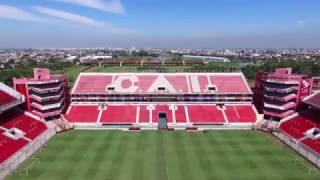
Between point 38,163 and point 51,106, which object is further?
point 51,106

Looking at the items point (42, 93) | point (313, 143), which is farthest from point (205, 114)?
point (42, 93)

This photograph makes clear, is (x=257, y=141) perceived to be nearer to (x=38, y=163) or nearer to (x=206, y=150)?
(x=206, y=150)

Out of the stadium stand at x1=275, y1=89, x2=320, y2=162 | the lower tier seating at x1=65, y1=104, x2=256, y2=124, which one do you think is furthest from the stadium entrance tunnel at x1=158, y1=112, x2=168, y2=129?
the stadium stand at x1=275, y1=89, x2=320, y2=162

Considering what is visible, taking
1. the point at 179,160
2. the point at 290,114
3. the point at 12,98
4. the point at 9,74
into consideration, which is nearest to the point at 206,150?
the point at 179,160

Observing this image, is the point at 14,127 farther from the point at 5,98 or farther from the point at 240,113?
the point at 240,113

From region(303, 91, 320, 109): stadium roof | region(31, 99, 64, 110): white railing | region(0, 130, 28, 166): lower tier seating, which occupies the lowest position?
region(0, 130, 28, 166): lower tier seating

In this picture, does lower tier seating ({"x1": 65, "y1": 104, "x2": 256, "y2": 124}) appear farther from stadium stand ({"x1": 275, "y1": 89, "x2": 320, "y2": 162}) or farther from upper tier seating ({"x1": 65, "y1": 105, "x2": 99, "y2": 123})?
stadium stand ({"x1": 275, "y1": 89, "x2": 320, "y2": 162})
